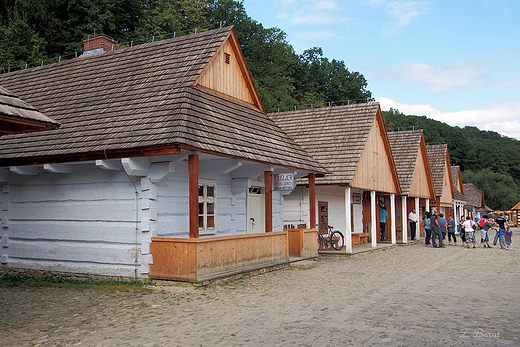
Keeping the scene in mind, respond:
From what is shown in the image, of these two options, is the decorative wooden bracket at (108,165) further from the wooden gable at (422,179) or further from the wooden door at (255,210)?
the wooden gable at (422,179)

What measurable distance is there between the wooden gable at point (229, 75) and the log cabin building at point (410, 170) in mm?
12786

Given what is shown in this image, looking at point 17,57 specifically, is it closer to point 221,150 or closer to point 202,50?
point 202,50

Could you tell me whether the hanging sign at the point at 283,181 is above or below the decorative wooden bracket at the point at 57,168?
below

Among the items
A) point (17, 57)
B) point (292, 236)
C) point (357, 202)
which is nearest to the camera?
point (292, 236)

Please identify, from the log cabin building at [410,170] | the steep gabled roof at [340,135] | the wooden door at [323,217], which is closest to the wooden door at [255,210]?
the steep gabled roof at [340,135]

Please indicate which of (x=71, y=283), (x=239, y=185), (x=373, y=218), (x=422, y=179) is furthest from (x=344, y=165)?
(x=422, y=179)

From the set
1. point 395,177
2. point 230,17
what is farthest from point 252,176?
point 230,17

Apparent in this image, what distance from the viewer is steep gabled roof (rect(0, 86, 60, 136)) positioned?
6816 millimetres

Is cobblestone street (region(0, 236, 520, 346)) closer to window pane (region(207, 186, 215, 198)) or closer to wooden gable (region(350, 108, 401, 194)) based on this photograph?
window pane (region(207, 186, 215, 198))

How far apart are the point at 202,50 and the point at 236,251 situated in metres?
5.46

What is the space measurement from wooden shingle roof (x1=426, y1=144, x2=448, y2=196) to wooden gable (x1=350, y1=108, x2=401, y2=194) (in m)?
10.3

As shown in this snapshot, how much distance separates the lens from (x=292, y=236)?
15680 millimetres

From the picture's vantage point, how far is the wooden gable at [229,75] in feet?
43.6

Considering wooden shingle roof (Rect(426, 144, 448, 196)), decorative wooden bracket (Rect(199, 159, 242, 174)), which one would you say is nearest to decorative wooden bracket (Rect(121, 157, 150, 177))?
decorative wooden bracket (Rect(199, 159, 242, 174))
